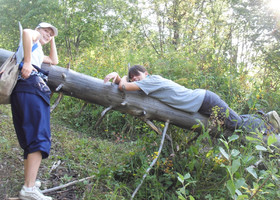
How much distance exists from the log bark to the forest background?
9.7 inches

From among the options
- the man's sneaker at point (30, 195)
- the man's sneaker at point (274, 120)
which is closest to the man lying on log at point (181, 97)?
the man's sneaker at point (274, 120)

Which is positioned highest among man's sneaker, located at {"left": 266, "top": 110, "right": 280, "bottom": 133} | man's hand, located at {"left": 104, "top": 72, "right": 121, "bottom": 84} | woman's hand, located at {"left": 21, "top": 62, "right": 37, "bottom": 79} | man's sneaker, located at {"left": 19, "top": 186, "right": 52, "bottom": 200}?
woman's hand, located at {"left": 21, "top": 62, "right": 37, "bottom": 79}

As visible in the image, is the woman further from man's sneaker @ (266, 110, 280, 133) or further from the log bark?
man's sneaker @ (266, 110, 280, 133)

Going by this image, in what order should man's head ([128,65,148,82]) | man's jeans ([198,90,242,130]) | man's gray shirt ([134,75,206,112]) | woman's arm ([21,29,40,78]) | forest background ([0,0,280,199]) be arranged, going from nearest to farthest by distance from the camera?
woman's arm ([21,29,40,78])
forest background ([0,0,280,199])
man's gray shirt ([134,75,206,112])
man's jeans ([198,90,242,130])
man's head ([128,65,148,82])

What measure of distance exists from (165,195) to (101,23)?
416 inches

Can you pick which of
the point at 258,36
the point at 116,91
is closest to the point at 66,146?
the point at 116,91

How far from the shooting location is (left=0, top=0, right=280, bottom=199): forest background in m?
2.77

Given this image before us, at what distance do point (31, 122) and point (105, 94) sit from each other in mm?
1053

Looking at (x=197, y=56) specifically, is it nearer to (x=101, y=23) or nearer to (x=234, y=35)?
(x=234, y=35)

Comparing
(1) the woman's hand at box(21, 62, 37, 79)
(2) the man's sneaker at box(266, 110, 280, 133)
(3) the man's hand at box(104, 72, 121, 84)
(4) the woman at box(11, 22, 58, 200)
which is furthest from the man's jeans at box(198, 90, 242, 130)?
(1) the woman's hand at box(21, 62, 37, 79)

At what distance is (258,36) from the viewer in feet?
26.6

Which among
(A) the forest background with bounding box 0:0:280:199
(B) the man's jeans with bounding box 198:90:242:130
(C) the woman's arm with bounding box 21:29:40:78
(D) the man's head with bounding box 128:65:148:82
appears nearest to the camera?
(C) the woman's arm with bounding box 21:29:40:78

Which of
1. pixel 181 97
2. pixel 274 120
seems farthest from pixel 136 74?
pixel 274 120

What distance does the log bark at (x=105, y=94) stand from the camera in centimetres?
321
